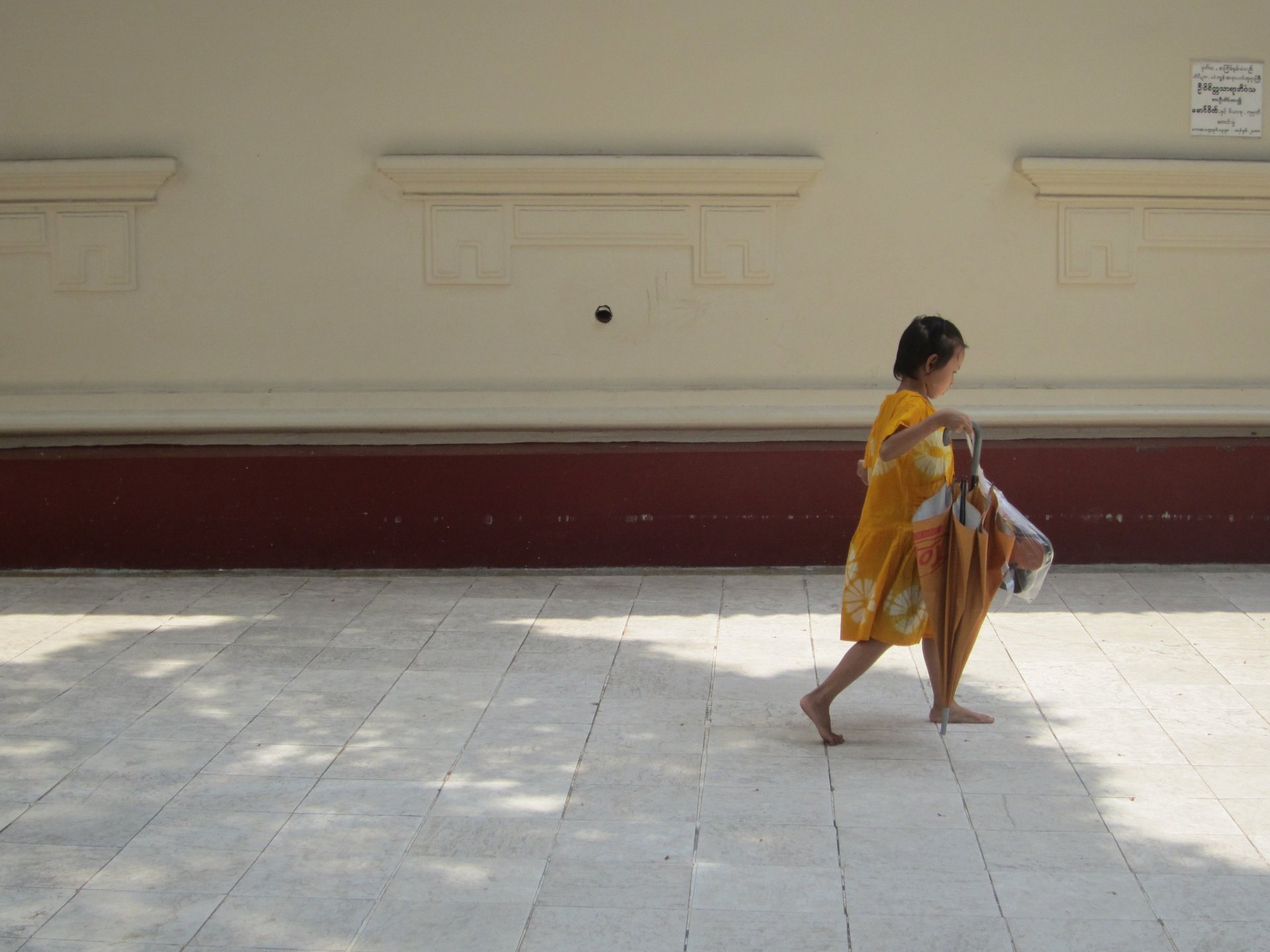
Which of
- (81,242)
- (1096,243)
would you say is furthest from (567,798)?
(81,242)

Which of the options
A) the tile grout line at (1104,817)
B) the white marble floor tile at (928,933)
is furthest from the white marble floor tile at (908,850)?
the tile grout line at (1104,817)

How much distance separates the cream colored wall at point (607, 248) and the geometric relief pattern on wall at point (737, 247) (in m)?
0.07

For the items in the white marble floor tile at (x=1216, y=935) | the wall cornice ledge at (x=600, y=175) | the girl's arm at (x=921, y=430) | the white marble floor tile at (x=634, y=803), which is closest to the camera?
the white marble floor tile at (x=1216, y=935)

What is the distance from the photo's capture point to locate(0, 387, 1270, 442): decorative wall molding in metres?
6.62

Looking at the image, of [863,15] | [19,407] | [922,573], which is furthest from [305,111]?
[922,573]

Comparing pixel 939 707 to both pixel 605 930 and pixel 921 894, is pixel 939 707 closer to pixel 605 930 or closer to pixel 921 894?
pixel 921 894

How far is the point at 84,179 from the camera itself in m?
6.58

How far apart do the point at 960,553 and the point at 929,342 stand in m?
0.64

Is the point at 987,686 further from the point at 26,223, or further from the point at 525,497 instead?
the point at 26,223

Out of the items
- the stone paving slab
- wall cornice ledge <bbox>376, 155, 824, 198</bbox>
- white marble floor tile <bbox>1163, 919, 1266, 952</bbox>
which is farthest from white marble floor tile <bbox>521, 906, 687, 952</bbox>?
wall cornice ledge <bbox>376, 155, 824, 198</bbox>

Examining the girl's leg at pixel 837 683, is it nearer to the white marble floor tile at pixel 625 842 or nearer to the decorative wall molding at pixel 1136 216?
the white marble floor tile at pixel 625 842

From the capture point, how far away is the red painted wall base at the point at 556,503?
6.67 m

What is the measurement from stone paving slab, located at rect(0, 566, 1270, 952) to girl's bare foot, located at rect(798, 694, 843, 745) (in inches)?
3.1

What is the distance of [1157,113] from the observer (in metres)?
6.54
